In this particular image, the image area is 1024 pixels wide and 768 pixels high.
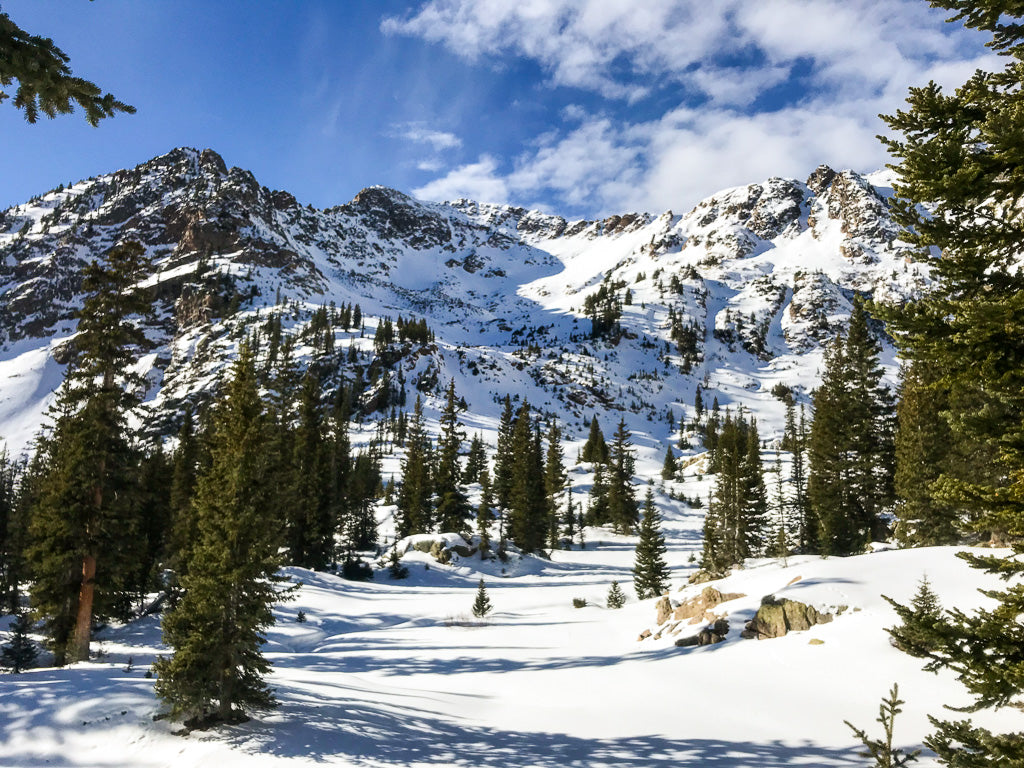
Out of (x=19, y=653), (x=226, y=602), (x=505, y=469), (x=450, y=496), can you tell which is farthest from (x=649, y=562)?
(x=19, y=653)

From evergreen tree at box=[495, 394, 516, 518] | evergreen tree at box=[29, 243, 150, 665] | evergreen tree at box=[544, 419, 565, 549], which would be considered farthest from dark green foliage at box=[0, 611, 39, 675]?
evergreen tree at box=[544, 419, 565, 549]

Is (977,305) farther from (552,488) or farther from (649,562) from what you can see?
(552,488)

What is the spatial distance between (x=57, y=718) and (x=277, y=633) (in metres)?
13.9

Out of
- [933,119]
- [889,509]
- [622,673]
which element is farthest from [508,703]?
[889,509]

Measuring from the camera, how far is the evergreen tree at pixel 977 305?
5.18 meters

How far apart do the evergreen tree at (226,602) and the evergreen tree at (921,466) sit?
2873cm

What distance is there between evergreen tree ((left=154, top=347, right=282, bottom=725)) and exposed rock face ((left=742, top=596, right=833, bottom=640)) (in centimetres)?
1363

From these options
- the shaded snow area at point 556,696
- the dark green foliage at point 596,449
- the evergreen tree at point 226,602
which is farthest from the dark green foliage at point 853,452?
the dark green foliage at point 596,449

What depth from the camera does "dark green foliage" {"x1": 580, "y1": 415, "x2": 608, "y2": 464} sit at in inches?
3386

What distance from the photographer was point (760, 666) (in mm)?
14539

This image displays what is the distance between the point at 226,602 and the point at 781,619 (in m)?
15.0

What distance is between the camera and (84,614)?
1842 cm

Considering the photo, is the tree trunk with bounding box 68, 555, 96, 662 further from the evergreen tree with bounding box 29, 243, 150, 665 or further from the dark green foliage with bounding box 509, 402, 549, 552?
the dark green foliage with bounding box 509, 402, 549, 552

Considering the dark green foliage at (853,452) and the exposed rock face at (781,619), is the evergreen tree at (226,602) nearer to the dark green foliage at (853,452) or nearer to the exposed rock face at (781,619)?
the exposed rock face at (781,619)
